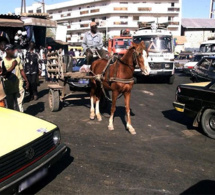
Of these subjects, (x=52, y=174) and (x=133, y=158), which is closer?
(x=52, y=174)

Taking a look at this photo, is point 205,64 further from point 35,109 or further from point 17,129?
point 17,129

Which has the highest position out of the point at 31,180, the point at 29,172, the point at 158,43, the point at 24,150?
the point at 158,43

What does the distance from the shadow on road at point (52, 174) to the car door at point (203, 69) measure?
7860 millimetres

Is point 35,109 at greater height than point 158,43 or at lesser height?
lesser

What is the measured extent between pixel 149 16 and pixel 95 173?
61965 mm

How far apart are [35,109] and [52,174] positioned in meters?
4.84

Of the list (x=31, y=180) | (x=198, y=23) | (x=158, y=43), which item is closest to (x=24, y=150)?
(x=31, y=180)

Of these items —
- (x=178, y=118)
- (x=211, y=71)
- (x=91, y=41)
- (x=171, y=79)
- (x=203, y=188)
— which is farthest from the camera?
(x=171, y=79)

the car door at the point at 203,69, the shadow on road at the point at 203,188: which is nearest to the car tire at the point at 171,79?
the car door at the point at 203,69

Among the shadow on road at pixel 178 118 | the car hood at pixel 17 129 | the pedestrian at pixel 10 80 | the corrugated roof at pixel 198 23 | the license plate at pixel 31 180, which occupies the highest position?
the corrugated roof at pixel 198 23

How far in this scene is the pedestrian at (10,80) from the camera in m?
6.06

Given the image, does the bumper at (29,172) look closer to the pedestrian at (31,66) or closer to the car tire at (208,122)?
the car tire at (208,122)

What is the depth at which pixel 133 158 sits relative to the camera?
4.79 m

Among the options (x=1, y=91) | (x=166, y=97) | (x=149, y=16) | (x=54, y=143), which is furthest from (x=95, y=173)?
(x=149, y=16)
